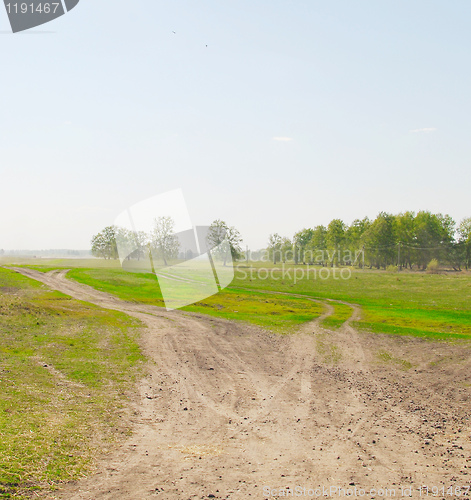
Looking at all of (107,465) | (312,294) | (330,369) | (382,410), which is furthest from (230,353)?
(312,294)

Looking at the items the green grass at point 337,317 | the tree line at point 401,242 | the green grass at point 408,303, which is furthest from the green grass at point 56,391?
the tree line at point 401,242

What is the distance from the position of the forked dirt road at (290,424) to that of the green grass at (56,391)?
2.28 feet

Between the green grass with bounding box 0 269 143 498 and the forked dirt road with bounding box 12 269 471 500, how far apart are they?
0.69 meters

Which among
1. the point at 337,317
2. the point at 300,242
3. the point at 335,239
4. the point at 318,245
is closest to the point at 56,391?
the point at 337,317

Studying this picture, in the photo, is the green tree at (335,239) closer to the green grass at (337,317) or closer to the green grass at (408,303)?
the green grass at (408,303)

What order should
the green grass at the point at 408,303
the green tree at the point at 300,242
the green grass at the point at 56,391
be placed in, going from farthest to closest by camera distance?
the green tree at the point at 300,242 < the green grass at the point at 408,303 < the green grass at the point at 56,391

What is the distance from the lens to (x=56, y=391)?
1284 centimetres

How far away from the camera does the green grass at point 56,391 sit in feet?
26.3

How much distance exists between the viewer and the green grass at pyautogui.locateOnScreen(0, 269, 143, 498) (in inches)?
316

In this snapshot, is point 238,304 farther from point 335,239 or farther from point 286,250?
point 286,250

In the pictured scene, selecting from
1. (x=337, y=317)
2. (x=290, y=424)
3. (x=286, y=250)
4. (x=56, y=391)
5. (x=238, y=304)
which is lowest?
(x=286, y=250)

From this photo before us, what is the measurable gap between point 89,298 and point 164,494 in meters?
36.6

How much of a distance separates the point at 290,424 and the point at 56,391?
24.6ft

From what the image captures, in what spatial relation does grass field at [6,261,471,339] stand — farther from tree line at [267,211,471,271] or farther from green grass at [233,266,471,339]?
tree line at [267,211,471,271]
